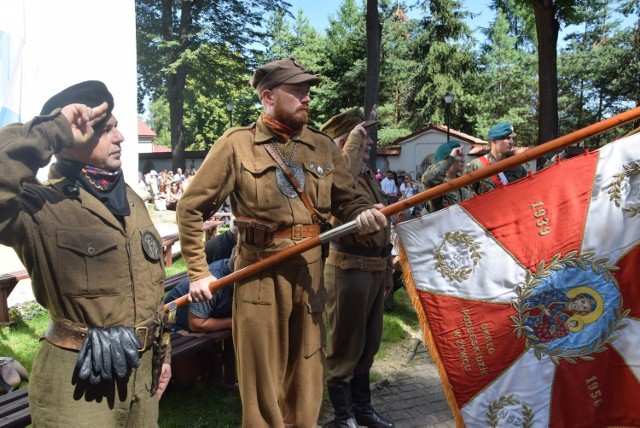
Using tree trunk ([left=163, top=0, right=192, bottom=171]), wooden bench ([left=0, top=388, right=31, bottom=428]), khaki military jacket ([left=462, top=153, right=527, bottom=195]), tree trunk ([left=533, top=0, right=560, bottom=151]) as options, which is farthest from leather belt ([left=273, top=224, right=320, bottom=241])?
tree trunk ([left=163, top=0, right=192, bottom=171])

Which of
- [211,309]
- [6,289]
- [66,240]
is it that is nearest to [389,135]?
[6,289]

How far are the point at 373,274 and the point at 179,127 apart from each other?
23.4 m

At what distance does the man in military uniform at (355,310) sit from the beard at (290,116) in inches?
31.9

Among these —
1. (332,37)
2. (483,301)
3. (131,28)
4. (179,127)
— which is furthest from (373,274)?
(332,37)

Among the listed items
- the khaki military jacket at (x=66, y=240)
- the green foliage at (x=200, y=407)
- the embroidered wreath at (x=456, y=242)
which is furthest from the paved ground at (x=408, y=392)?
the khaki military jacket at (x=66, y=240)

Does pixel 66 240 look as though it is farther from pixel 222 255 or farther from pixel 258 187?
pixel 222 255

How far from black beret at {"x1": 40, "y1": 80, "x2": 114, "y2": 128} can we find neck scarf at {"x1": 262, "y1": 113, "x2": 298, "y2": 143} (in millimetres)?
1034

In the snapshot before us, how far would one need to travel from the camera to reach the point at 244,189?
2.83 metres

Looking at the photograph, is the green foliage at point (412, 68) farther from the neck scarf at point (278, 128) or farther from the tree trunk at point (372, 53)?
the neck scarf at point (278, 128)

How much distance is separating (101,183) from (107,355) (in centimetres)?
66

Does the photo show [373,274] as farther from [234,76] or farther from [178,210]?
[234,76]

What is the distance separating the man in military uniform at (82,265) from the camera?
1819mm

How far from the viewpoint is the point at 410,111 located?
3884 cm

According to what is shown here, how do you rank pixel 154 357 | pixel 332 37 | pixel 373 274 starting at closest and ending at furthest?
pixel 154 357, pixel 373 274, pixel 332 37
